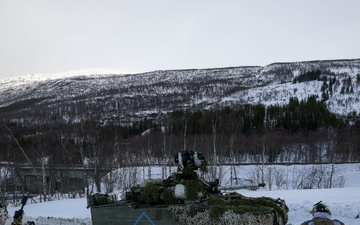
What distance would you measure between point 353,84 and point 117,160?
8954 centimetres

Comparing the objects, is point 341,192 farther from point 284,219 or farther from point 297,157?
point 297,157

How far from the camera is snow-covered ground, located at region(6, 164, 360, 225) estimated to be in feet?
33.0

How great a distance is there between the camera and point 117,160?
101 ft

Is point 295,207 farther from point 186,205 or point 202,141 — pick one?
point 202,141

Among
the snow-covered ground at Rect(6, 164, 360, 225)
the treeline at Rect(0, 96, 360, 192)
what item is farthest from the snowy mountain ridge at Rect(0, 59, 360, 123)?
the snow-covered ground at Rect(6, 164, 360, 225)

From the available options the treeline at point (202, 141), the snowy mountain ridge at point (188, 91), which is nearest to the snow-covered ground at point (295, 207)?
the treeline at point (202, 141)

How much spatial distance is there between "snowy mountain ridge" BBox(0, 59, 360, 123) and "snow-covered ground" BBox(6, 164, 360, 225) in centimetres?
5209

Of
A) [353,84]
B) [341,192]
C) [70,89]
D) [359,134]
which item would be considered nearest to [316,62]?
[353,84]

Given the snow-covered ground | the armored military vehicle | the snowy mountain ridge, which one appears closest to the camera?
the armored military vehicle

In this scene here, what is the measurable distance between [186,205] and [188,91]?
123 metres

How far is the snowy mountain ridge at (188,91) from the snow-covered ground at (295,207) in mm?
52086

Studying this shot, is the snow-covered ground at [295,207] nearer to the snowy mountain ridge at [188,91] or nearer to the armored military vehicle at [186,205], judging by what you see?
the armored military vehicle at [186,205]

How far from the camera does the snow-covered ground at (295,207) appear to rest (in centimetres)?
1005

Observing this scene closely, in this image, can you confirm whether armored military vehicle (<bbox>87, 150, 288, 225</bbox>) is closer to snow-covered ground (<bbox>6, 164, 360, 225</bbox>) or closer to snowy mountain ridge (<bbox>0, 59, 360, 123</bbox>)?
snow-covered ground (<bbox>6, 164, 360, 225</bbox>)
